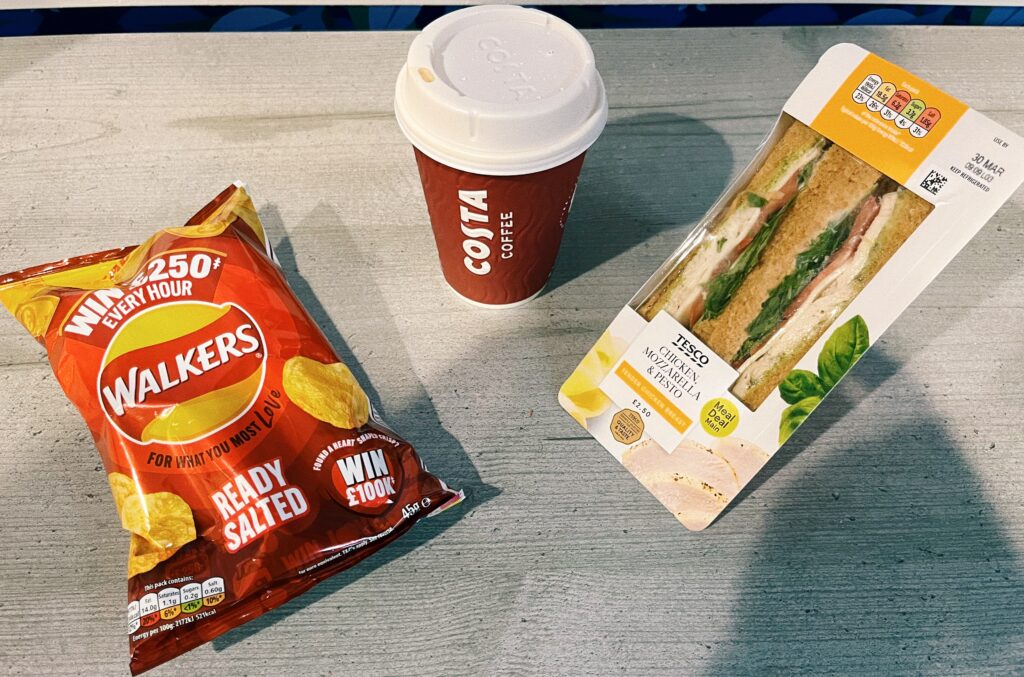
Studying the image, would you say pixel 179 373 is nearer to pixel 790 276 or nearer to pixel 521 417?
pixel 521 417

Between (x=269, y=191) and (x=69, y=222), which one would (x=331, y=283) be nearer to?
(x=269, y=191)

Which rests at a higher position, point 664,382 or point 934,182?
point 934,182

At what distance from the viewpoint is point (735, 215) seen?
731 millimetres

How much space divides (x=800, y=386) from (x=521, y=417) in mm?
326

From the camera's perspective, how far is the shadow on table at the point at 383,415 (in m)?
0.74

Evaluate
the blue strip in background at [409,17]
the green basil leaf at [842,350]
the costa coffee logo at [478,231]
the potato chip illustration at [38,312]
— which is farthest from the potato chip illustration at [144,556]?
the blue strip in background at [409,17]

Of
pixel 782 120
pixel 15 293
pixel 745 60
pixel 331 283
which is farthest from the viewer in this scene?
pixel 745 60

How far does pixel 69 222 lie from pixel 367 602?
717mm

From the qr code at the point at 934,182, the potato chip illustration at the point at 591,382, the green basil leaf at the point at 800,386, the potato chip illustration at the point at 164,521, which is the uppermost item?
the qr code at the point at 934,182

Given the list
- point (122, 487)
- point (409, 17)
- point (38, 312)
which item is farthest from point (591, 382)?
point (409, 17)

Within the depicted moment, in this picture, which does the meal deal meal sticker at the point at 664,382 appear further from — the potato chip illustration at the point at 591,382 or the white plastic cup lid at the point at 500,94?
the white plastic cup lid at the point at 500,94

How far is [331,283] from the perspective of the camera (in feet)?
3.10

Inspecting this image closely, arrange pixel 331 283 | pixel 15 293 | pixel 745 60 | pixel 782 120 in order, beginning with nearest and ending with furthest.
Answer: pixel 782 120, pixel 15 293, pixel 331 283, pixel 745 60

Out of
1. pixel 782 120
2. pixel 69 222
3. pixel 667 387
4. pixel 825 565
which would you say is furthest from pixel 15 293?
pixel 825 565
